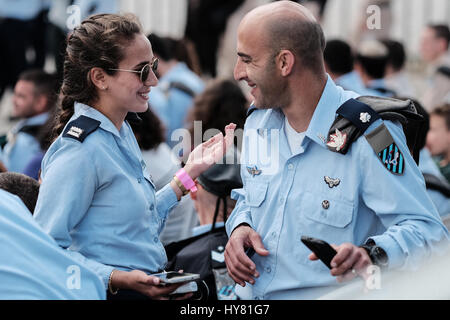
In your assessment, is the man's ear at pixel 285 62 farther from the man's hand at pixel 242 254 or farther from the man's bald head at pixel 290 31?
the man's hand at pixel 242 254

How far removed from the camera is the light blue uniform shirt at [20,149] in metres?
4.86

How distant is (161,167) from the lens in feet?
13.6

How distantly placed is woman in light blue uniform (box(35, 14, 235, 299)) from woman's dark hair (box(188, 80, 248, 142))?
1.80 metres

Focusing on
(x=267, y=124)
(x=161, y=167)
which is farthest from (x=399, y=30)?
Result: (x=267, y=124)

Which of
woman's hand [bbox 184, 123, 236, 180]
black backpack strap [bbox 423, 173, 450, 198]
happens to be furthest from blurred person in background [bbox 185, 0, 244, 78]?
woman's hand [bbox 184, 123, 236, 180]

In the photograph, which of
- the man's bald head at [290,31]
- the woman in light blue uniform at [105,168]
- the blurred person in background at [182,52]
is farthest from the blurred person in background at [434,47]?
the woman in light blue uniform at [105,168]

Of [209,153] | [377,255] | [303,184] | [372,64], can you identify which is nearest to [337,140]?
[303,184]

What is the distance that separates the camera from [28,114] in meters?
5.23

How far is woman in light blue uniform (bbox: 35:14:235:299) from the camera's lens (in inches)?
91.9

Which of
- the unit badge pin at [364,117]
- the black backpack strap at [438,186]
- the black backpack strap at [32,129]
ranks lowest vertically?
the black backpack strap at [32,129]

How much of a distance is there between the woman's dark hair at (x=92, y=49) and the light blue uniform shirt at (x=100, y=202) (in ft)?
0.22

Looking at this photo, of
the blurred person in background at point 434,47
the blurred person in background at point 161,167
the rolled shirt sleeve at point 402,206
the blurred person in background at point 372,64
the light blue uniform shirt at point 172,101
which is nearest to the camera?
the rolled shirt sleeve at point 402,206

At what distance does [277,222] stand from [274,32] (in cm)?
61
